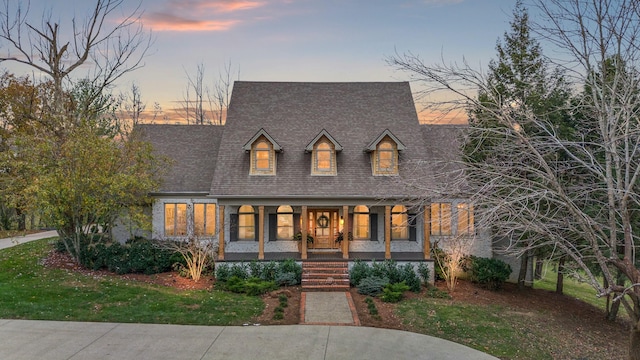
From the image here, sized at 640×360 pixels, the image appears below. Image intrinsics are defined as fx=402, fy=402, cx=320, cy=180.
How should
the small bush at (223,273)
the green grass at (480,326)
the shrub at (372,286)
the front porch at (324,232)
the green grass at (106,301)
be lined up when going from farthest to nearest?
the front porch at (324,232) < the small bush at (223,273) < the shrub at (372,286) < the green grass at (106,301) < the green grass at (480,326)

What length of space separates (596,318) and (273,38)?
65.0 feet

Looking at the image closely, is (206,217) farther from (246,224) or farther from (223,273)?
(223,273)

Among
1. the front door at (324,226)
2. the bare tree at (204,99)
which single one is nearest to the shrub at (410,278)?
the front door at (324,226)

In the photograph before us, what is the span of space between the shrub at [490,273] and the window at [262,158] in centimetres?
935

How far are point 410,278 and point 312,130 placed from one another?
26.6 ft

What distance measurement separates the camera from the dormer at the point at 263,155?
1747 cm

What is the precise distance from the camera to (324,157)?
17.7 m

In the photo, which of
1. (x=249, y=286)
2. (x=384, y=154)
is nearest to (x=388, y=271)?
(x=384, y=154)

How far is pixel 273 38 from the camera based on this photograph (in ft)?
73.7

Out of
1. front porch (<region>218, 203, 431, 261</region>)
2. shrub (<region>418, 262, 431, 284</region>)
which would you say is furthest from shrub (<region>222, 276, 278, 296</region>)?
shrub (<region>418, 262, 431, 284</region>)

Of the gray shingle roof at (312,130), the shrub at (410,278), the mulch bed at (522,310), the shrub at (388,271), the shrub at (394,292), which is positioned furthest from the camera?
the gray shingle roof at (312,130)

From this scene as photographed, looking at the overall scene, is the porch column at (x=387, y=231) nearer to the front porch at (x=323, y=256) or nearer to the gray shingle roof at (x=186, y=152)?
the front porch at (x=323, y=256)

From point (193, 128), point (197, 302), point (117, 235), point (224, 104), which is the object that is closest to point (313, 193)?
point (197, 302)

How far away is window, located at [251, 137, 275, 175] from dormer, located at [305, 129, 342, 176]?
5.33 feet
